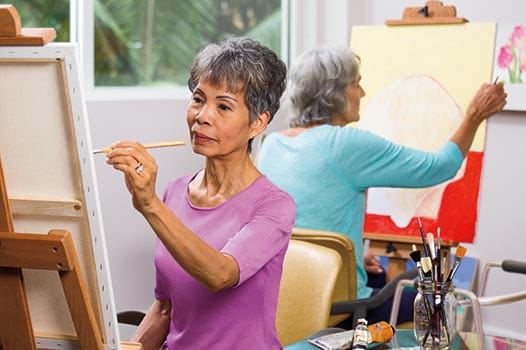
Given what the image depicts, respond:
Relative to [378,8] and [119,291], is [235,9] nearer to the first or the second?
[378,8]

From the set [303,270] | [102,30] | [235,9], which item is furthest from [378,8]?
[303,270]

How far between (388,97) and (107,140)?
110cm

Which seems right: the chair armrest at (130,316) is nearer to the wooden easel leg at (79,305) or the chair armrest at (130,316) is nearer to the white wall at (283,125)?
the white wall at (283,125)

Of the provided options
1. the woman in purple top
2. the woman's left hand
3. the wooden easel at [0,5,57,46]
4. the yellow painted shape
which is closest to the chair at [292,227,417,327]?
the woman in purple top

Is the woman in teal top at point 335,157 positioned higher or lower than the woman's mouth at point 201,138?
lower

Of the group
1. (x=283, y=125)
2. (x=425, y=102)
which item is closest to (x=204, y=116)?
(x=425, y=102)

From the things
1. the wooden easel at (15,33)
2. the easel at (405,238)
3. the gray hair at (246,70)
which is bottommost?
the easel at (405,238)

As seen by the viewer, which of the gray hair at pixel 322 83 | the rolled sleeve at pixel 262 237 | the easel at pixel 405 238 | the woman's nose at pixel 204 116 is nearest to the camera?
the rolled sleeve at pixel 262 237

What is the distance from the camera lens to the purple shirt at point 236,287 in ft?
5.76

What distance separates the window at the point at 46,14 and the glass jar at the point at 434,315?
1.68 meters

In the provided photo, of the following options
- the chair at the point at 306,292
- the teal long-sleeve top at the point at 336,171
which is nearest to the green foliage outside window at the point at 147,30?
the teal long-sleeve top at the point at 336,171

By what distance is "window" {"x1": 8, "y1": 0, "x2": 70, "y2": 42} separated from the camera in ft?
9.58

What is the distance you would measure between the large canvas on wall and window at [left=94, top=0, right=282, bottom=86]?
23.9 inches

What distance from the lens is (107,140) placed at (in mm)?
3152
